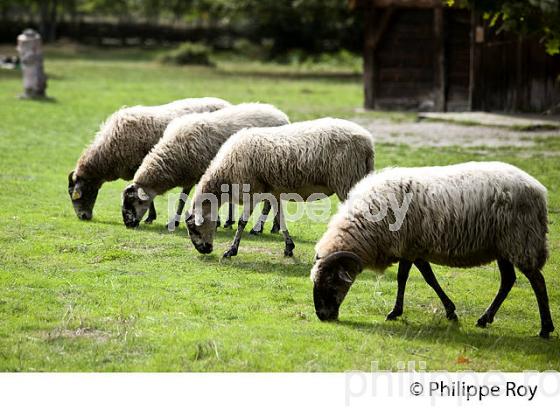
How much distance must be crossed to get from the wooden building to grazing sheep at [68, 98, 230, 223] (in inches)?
445

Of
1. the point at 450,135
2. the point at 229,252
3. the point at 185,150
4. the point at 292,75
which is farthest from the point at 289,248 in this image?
the point at 292,75

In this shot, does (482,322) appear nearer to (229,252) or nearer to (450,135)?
(229,252)

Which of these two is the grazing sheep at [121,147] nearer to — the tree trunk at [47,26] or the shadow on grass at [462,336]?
the shadow on grass at [462,336]

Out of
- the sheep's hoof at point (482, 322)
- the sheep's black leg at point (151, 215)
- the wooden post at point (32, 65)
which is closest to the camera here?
the sheep's hoof at point (482, 322)

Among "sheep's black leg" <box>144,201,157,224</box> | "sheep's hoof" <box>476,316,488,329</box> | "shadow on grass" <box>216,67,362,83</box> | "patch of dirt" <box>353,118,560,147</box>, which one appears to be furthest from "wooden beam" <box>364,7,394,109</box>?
"sheep's hoof" <box>476,316,488,329</box>

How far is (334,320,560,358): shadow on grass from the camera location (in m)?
7.78

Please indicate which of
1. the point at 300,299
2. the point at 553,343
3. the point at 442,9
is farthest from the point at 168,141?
the point at 442,9

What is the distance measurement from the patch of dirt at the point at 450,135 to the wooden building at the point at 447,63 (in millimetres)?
2117

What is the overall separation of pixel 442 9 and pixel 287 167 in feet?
50.4

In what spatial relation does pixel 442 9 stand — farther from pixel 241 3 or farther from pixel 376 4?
pixel 241 3

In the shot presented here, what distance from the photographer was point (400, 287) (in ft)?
27.9

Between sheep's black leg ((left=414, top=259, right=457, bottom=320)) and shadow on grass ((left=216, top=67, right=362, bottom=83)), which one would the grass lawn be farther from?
shadow on grass ((left=216, top=67, right=362, bottom=83))

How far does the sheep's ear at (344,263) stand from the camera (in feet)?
27.1

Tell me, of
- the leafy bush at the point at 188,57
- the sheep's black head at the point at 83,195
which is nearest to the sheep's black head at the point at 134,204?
the sheep's black head at the point at 83,195
